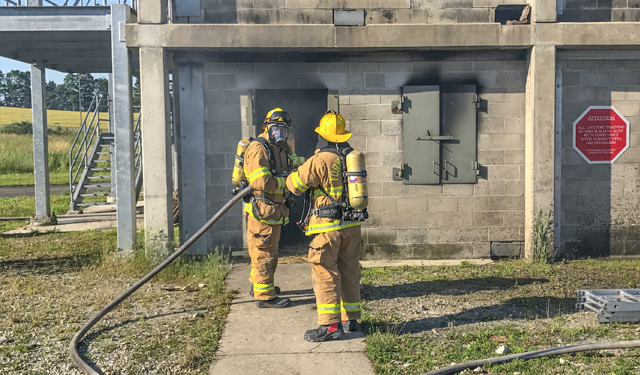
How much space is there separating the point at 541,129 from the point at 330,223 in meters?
4.41

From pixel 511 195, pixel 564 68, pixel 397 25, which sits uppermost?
pixel 397 25

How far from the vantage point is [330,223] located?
5.38 meters

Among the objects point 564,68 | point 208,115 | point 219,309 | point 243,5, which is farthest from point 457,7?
point 219,309

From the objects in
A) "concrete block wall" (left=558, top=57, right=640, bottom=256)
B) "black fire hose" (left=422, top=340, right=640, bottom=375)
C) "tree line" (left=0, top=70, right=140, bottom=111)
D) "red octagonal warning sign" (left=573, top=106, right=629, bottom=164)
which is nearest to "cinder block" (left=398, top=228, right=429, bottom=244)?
"concrete block wall" (left=558, top=57, right=640, bottom=256)

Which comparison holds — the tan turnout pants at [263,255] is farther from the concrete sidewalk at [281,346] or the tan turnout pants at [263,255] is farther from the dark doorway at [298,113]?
the dark doorway at [298,113]

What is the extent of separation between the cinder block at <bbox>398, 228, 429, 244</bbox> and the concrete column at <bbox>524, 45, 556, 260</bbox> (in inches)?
58.9

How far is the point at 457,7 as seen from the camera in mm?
8562

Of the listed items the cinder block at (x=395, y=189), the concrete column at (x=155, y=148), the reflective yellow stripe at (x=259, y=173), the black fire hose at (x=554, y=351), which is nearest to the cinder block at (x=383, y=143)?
the cinder block at (x=395, y=189)

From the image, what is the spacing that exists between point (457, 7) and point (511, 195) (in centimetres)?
278

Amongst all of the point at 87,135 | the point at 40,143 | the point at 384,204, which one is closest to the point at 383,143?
the point at 384,204

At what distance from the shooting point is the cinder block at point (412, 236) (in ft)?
29.1

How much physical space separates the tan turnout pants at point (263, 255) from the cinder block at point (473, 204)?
343 centimetres

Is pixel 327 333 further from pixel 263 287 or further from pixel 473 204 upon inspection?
pixel 473 204

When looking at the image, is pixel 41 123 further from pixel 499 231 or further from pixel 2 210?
pixel 499 231
